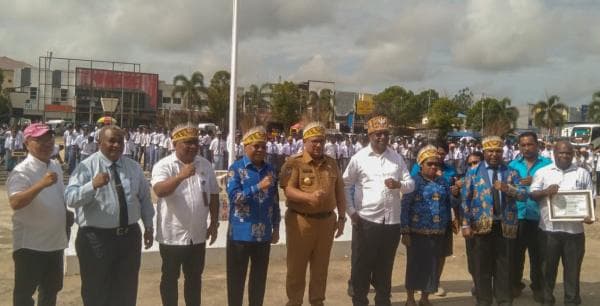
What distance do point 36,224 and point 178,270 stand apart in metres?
1.14

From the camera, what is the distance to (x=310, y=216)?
15.7ft

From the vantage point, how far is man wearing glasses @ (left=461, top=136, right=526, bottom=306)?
5445 millimetres

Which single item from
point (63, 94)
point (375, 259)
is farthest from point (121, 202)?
point (63, 94)

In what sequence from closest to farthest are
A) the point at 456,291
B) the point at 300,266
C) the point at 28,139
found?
the point at 28,139
the point at 300,266
the point at 456,291

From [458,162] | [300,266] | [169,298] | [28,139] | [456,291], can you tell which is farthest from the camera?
[458,162]

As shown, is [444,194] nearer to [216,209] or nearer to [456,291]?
[456,291]

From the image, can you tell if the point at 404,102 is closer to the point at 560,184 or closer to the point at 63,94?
the point at 63,94

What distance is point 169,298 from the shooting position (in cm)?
457

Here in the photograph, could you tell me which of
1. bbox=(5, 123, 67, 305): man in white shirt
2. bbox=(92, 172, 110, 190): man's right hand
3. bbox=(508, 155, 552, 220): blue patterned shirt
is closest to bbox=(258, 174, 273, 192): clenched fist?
bbox=(92, 172, 110, 190): man's right hand

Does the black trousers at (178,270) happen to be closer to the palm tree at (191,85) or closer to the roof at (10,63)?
the palm tree at (191,85)

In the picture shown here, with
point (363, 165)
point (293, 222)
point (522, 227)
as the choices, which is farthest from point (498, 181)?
point (293, 222)

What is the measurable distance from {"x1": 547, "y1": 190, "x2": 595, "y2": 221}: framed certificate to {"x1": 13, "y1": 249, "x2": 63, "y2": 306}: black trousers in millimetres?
4607

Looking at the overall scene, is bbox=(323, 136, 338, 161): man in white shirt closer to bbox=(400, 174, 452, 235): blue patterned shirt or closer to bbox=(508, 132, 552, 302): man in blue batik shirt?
bbox=(508, 132, 552, 302): man in blue batik shirt

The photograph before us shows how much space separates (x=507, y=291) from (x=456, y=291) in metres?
1.00
